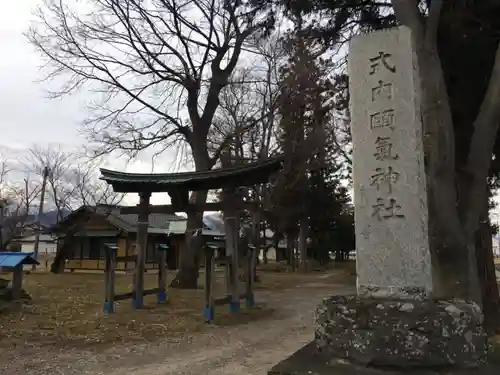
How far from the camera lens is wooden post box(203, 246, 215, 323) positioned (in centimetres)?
1027

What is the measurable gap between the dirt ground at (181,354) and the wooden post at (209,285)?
0.48 metres

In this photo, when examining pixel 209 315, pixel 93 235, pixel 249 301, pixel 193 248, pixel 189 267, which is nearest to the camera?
pixel 209 315

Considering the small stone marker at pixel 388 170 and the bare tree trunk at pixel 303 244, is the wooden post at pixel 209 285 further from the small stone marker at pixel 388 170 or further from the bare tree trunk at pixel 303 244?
the bare tree trunk at pixel 303 244

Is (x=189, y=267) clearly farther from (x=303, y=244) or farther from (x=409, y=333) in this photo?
(x=409, y=333)

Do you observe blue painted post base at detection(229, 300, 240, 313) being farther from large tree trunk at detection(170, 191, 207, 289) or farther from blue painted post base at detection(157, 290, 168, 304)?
large tree trunk at detection(170, 191, 207, 289)

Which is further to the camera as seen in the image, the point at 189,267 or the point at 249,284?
the point at 189,267

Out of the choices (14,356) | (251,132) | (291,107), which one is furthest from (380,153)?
(251,132)

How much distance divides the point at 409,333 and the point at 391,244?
77 centimetres

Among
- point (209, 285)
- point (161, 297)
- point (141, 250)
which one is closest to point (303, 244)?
point (161, 297)

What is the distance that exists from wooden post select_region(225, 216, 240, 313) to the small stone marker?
7584mm

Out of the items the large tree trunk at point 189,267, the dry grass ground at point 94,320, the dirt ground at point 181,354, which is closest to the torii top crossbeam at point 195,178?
the dry grass ground at point 94,320

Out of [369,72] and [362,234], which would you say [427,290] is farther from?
[369,72]

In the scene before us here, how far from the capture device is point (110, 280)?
37.3ft

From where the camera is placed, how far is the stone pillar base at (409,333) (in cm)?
344
